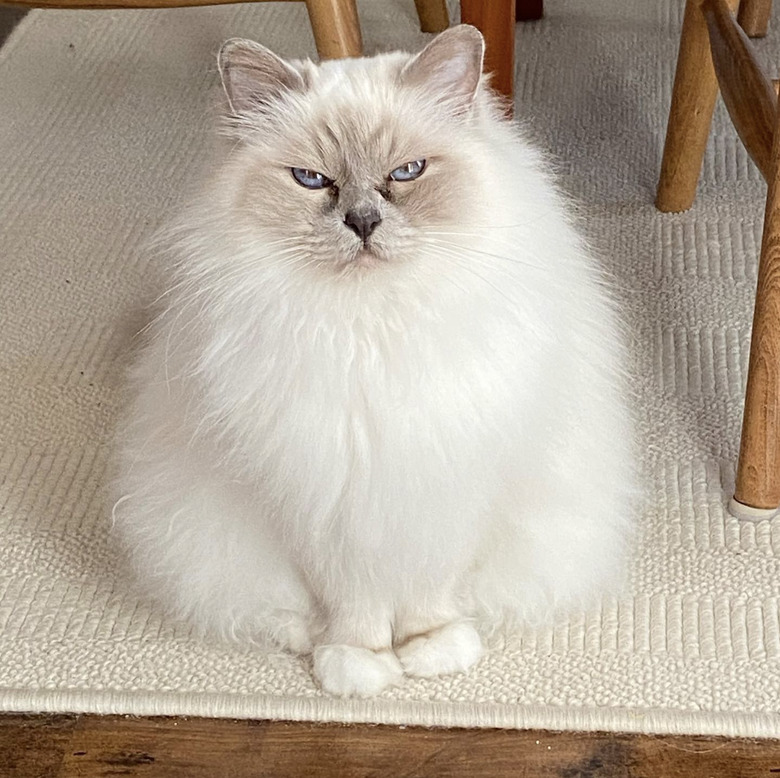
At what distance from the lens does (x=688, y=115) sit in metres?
1.64

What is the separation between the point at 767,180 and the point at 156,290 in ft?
2.52

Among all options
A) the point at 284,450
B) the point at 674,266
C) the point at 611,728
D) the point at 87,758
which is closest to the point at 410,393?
the point at 284,450

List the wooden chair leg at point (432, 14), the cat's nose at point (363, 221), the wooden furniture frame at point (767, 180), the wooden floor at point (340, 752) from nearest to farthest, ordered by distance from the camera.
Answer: the cat's nose at point (363, 221) < the wooden floor at point (340, 752) < the wooden furniture frame at point (767, 180) < the wooden chair leg at point (432, 14)

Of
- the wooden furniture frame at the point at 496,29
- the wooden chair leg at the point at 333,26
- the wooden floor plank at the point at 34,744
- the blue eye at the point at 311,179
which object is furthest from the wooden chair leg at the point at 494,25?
the wooden floor plank at the point at 34,744

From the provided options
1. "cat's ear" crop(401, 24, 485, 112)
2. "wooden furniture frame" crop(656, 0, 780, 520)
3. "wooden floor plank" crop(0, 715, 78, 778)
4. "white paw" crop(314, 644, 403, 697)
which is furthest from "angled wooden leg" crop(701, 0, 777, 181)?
"wooden floor plank" crop(0, 715, 78, 778)

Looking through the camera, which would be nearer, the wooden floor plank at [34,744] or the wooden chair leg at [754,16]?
the wooden floor plank at [34,744]

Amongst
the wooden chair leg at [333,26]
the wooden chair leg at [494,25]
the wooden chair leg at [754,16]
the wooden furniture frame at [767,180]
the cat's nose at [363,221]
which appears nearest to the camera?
the cat's nose at [363,221]

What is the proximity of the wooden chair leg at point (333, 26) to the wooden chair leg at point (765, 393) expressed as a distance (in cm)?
66

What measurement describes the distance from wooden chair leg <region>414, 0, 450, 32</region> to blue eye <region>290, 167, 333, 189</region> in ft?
4.52

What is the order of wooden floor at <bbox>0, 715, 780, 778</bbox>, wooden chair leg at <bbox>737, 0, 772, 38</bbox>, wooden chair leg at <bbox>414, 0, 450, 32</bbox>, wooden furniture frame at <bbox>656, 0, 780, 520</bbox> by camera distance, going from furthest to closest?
1. wooden chair leg at <bbox>414, 0, 450, 32</bbox>
2. wooden chair leg at <bbox>737, 0, 772, 38</bbox>
3. wooden furniture frame at <bbox>656, 0, 780, 520</bbox>
4. wooden floor at <bbox>0, 715, 780, 778</bbox>

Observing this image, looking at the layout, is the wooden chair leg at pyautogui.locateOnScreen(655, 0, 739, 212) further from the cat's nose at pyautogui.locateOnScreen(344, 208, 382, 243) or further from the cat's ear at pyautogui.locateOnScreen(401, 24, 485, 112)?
the cat's nose at pyautogui.locateOnScreen(344, 208, 382, 243)

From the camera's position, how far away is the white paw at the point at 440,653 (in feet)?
3.67

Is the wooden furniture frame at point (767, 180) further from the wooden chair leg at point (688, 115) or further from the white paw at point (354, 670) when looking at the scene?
the white paw at point (354, 670)

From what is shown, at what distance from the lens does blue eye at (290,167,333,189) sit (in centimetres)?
89
